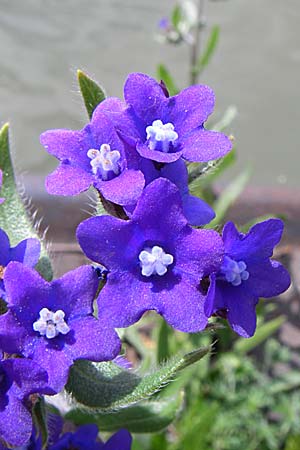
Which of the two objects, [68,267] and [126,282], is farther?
[68,267]

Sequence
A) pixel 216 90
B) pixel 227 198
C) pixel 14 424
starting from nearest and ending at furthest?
1. pixel 14 424
2. pixel 227 198
3. pixel 216 90

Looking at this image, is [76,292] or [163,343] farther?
[163,343]

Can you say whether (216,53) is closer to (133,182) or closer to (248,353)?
(248,353)

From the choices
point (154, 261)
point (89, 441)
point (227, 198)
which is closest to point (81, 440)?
point (89, 441)

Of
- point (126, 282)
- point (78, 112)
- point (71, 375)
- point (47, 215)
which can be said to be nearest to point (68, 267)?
point (47, 215)

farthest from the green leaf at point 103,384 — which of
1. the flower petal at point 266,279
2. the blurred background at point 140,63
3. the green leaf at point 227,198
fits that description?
the blurred background at point 140,63

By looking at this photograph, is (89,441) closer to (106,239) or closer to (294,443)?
(106,239)
